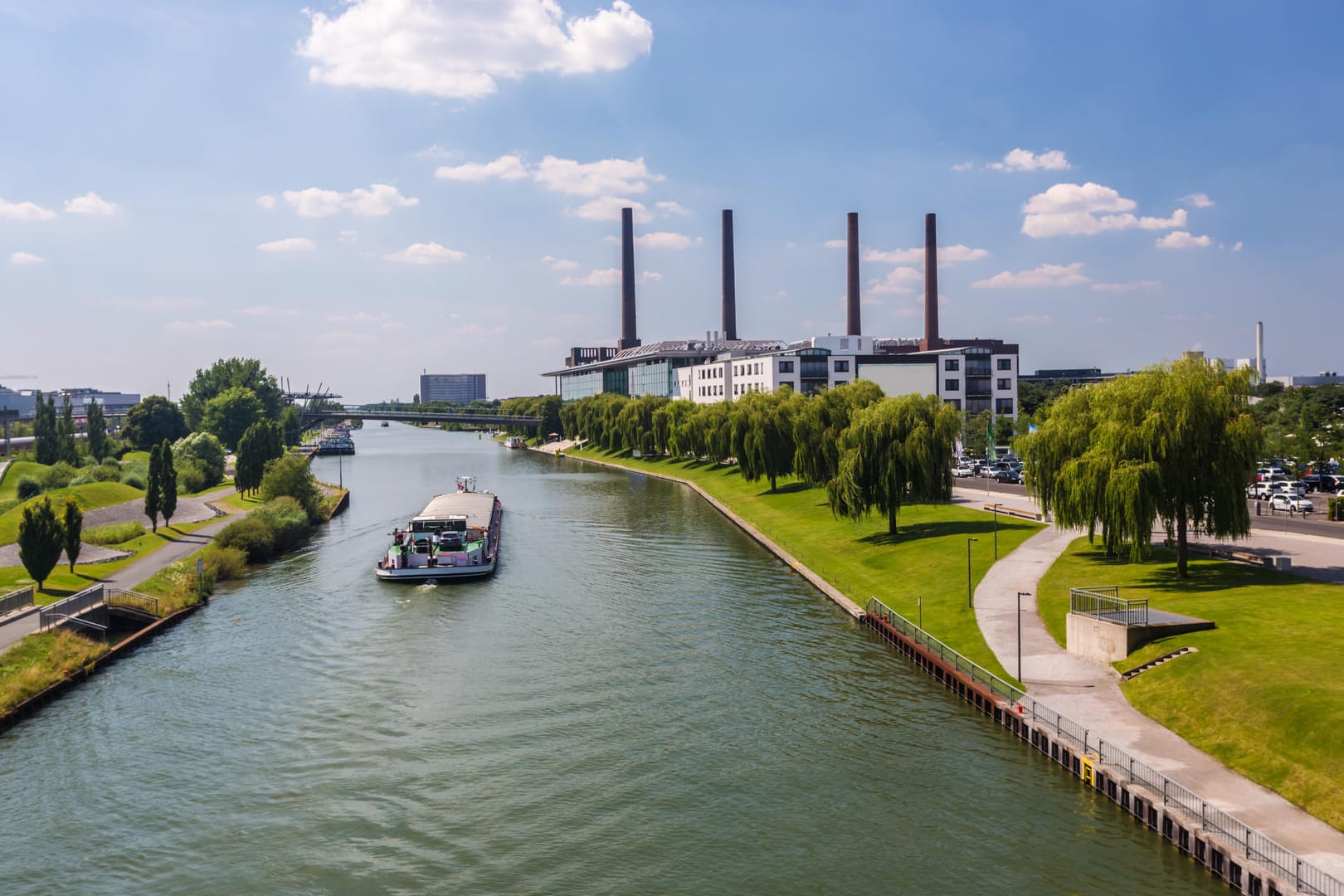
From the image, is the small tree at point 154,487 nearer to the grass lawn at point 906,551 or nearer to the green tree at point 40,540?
the green tree at point 40,540

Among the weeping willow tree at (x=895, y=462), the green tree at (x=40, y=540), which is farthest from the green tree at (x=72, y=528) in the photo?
the weeping willow tree at (x=895, y=462)

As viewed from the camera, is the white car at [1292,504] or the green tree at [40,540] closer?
the green tree at [40,540]

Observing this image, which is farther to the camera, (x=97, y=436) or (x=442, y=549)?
(x=97, y=436)

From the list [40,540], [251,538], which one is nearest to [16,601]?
[40,540]

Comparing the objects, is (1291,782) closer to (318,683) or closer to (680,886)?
(680,886)

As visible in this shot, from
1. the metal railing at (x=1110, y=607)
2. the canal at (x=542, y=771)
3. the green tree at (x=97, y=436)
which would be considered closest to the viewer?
the canal at (x=542, y=771)

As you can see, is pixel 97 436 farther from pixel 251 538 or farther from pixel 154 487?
pixel 251 538
